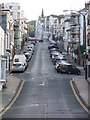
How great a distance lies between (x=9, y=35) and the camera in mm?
87500

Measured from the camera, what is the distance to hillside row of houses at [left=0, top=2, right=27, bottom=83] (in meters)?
52.9

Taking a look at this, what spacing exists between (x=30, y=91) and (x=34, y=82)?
7.30m

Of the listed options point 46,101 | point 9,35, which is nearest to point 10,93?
point 46,101

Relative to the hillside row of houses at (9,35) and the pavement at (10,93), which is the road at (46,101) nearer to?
the pavement at (10,93)

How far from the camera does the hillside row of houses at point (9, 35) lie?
52.9 meters

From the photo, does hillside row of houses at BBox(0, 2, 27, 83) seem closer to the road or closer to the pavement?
the pavement

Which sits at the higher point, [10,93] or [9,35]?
[9,35]

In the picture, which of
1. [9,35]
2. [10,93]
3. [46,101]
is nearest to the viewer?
[46,101]

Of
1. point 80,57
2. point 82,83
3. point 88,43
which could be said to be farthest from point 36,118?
point 80,57

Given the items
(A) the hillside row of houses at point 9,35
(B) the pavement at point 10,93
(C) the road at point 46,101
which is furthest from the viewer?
(A) the hillside row of houses at point 9,35

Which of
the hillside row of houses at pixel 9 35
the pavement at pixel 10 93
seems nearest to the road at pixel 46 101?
the pavement at pixel 10 93

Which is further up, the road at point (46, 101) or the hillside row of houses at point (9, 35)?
the hillside row of houses at point (9, 35)

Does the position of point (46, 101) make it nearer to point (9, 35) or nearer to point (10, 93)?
point (10, 93)

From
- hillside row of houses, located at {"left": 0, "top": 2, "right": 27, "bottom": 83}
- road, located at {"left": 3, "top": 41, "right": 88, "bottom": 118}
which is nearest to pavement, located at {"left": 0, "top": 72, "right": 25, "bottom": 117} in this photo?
road, located at {"left": 3, "top": 41, "right": 88, "bottom": 118}
